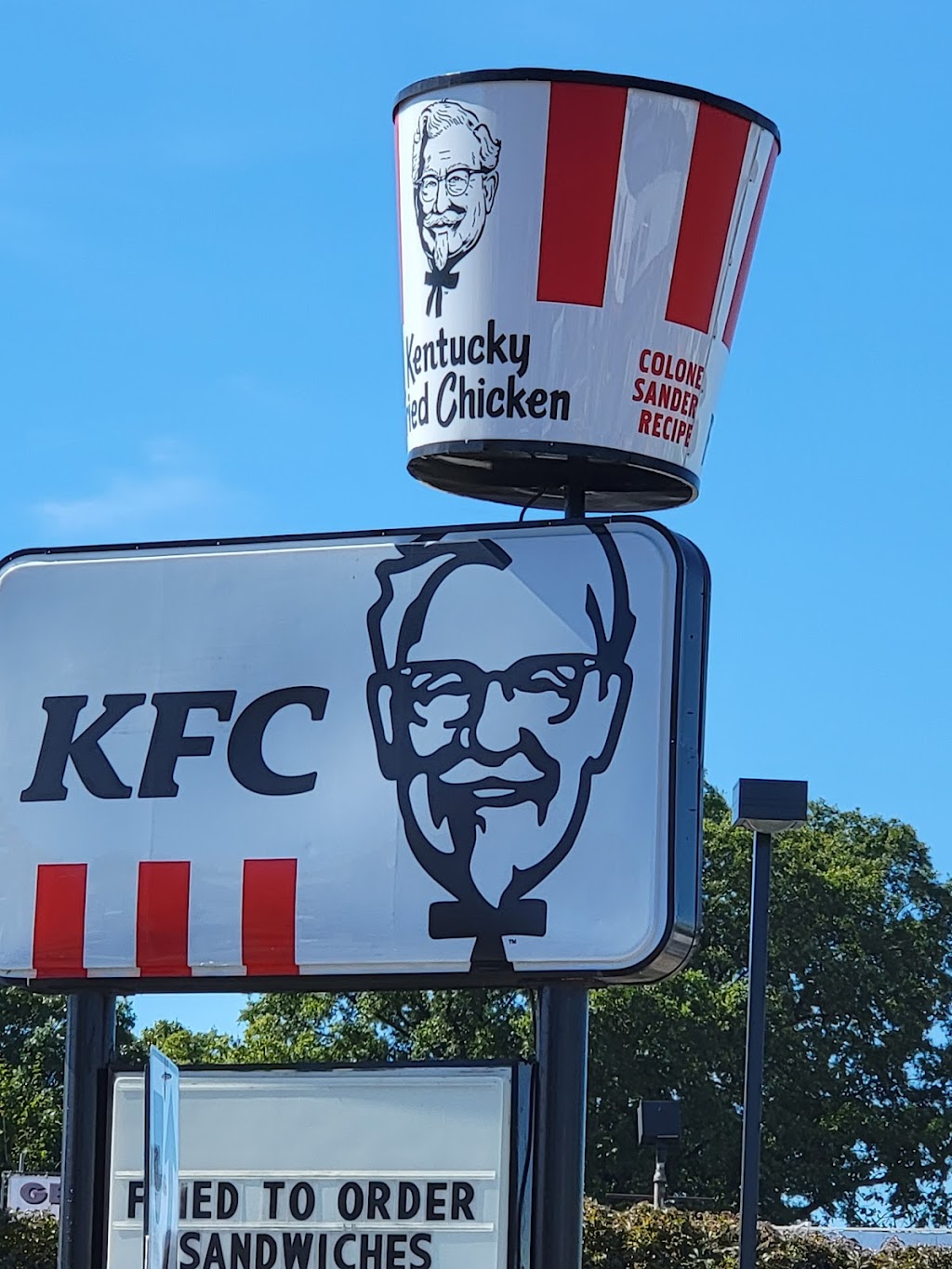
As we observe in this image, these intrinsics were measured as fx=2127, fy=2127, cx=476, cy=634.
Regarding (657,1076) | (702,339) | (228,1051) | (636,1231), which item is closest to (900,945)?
(657,1076)

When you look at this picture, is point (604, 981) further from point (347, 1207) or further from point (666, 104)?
point (666, 104)

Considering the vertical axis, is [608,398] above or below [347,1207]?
above

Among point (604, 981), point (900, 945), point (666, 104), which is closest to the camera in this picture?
point (604, 981)

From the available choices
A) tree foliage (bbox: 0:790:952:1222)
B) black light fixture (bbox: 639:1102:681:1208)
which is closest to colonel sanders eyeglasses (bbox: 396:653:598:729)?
black light fixture (bbox: 639:1102:681:1208)

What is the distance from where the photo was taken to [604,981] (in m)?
6.22

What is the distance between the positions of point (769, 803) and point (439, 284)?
6558 millimetres

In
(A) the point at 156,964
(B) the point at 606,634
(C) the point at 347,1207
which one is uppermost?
(B) the point at 606,634

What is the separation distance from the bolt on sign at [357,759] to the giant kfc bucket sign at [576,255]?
0.36 metres

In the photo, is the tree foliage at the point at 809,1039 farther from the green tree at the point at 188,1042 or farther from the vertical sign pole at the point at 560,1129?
the vertical sign pole at the point at 560,1129

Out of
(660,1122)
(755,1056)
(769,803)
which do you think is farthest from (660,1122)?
(769,803)

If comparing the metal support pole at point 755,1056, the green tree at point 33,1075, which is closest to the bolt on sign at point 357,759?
the metal support pole at point 755,1056

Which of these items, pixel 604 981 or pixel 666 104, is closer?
pixel 604 981

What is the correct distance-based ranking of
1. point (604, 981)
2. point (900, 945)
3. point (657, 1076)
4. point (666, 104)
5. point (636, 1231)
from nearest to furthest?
point (604, 981) → point (666, 104) → point (636, 1231) → point (657, 1076) → point (900, 945)

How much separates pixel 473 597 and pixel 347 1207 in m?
1.90
